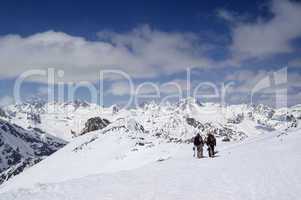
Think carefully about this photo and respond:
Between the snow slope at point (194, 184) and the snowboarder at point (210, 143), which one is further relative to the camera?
the snowboarder at point (210, 143)

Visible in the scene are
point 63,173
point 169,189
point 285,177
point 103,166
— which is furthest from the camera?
point 63,173

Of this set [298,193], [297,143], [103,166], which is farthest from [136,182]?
[103,166]

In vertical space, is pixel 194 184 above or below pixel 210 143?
below

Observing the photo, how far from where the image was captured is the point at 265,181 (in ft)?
76.3

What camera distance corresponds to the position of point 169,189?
21938mm

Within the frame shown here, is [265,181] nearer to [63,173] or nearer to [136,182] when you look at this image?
[136,182]

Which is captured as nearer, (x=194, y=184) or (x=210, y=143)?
(x=194, y=184)

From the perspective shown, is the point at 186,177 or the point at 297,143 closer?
the point at 186,177

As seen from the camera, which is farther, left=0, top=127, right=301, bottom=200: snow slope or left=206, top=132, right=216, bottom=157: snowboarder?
left=206, top=132, right=216, bottom=157: snowboarder

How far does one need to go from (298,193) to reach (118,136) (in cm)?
8740

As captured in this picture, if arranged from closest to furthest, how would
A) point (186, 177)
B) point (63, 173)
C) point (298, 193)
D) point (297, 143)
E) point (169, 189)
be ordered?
point (298, 193)
point (169, 189)
point (186, 177)
point (297, 143)
point (63, 173)

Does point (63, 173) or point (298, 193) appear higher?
point (298, 193)

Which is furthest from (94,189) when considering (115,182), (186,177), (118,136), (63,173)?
(118,136)

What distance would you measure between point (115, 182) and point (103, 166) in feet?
193
